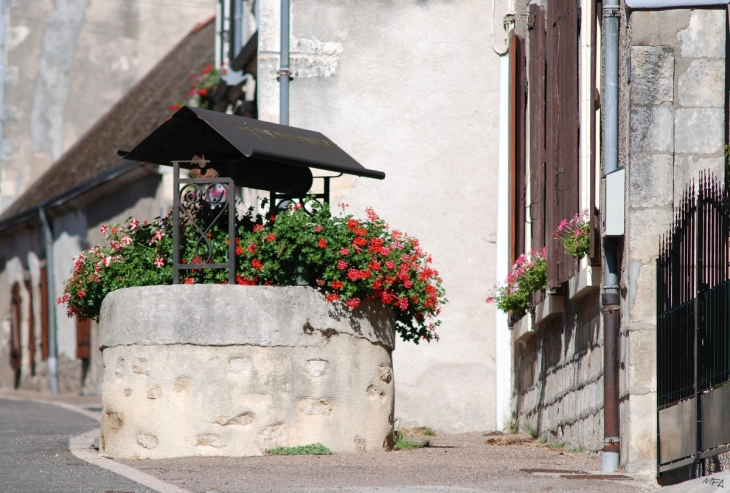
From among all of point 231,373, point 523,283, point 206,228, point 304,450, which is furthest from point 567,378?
point 206,228

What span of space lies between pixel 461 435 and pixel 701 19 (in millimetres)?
5637

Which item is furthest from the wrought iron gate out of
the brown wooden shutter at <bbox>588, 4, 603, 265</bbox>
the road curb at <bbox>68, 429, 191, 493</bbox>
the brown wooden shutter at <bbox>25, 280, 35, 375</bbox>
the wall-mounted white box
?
the brown wooden shutter at <bbox>25, 280, 35, 375</bbox>

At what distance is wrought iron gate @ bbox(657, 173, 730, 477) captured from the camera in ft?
20.0

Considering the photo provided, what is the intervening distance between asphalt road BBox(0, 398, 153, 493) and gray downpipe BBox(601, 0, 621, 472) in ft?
8.76

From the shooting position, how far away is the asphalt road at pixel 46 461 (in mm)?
6461

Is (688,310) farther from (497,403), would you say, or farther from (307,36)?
(307,36)

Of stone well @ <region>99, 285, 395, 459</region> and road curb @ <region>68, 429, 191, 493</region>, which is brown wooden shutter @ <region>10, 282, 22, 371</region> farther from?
stone well @ <region>99, 285, 395, 459</region>

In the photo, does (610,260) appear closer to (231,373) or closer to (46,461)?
(231,373)

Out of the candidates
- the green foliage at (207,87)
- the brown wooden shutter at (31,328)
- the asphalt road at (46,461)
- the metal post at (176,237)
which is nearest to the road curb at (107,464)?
the asphalt road at (46,461)

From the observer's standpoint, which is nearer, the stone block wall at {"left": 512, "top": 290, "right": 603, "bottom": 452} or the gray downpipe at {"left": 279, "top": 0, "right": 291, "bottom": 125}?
the stone block wall at {"left": 512, "top": 290, "right": 603, "bottom": 452}

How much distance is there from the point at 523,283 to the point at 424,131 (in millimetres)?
2830

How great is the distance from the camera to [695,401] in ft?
20.6

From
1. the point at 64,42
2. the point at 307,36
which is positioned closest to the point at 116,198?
the point at 64,42

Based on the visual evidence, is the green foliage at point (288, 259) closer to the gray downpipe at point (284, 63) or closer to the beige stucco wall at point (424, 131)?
the gray downpipe at point (284, 63)
